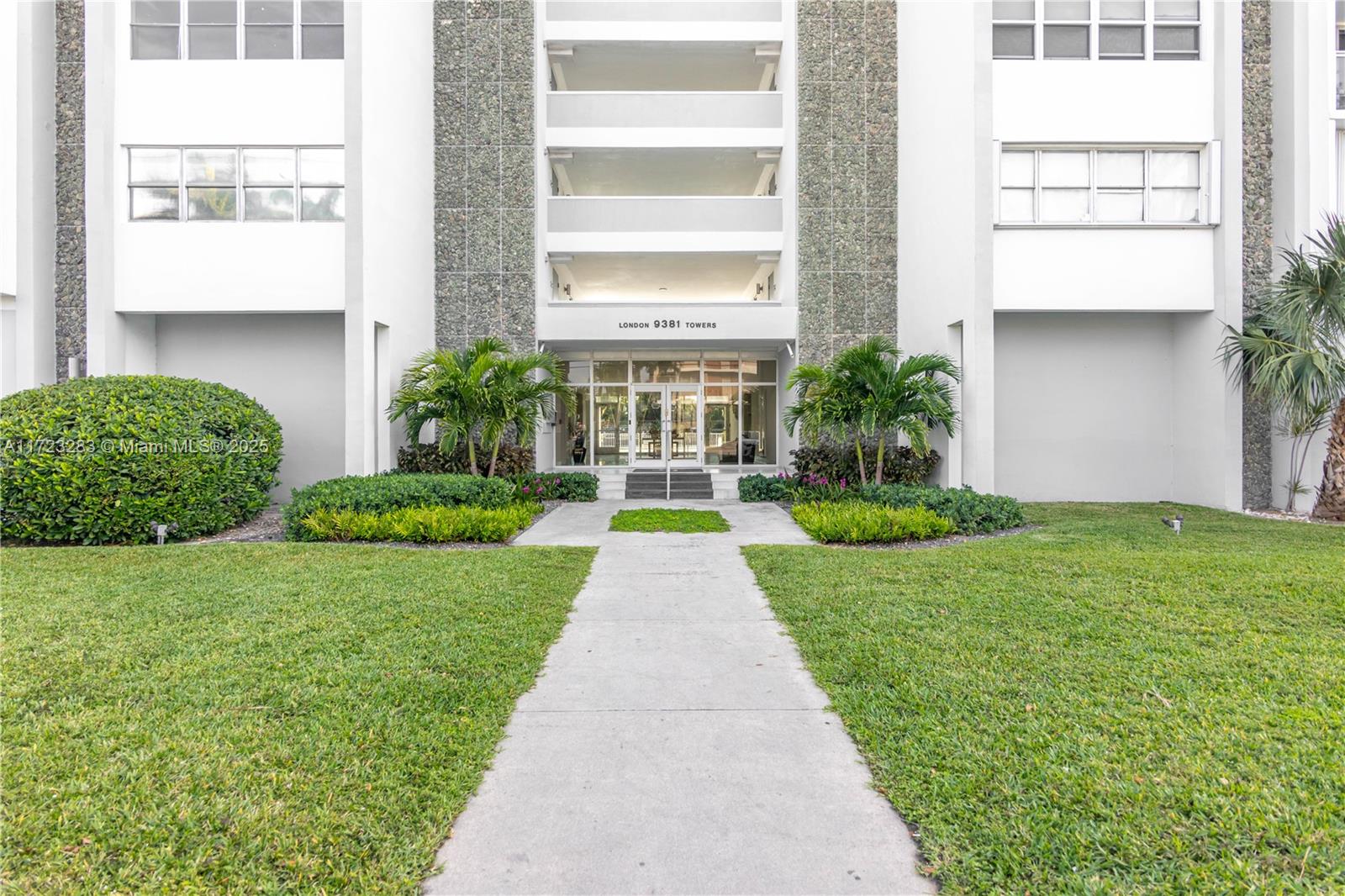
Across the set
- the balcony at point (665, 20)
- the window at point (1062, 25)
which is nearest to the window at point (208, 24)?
the balcony at point (665, 20)

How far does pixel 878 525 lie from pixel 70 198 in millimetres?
15134

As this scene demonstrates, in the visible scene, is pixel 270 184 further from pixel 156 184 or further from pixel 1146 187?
pixel 1146 187

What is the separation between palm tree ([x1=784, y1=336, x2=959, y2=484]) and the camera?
484 inches

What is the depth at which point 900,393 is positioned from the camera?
12.3m

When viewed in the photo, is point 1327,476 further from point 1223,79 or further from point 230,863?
point 230,863

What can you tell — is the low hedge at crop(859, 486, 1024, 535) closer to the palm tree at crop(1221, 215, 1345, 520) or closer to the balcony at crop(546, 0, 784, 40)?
the palm tree at crop(1221, 215, 1345, 520)

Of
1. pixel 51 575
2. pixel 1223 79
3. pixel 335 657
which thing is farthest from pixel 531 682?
pixel 1223 79

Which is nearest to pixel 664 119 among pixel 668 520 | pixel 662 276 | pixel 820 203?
pixel 662 276

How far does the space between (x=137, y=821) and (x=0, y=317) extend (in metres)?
14.5

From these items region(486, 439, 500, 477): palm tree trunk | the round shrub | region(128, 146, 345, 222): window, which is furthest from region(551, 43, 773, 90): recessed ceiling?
the round shrub

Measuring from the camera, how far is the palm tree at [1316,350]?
10938mm

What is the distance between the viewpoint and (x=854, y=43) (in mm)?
15633

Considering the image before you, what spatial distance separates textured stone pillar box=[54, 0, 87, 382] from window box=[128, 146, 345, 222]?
1570mm

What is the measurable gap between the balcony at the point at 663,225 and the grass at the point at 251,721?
37.9 feet
